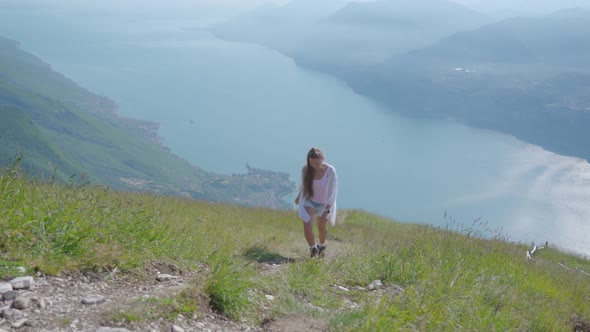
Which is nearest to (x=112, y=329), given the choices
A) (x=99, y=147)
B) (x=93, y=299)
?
(x=93, y=299)

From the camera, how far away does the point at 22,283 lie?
4.07 meters

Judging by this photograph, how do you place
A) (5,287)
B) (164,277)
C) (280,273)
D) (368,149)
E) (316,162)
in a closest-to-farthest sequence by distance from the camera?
(5,287) → (164,277) → (280,273) → (316,162) → (368,149)

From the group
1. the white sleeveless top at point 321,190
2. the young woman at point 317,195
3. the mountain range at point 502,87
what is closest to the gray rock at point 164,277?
the young woman at point 317,195

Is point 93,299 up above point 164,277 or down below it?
above

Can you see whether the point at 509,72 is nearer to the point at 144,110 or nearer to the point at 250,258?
the point at 144,110

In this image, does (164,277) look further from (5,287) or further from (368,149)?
(368,149)

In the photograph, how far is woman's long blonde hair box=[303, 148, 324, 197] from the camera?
7.34m

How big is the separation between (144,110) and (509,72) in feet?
374

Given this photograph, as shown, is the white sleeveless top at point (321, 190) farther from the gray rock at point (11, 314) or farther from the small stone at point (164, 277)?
the gray rock at point (11, 314)

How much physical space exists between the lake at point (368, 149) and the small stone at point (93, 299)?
94.2 feet

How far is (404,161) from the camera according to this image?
309 ft

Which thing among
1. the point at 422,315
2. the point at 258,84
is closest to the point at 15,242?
the point at 422,315

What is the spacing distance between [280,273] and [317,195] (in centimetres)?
217

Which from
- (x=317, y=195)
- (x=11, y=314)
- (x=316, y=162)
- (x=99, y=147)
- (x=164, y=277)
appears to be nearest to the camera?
(x=11, y=314)
